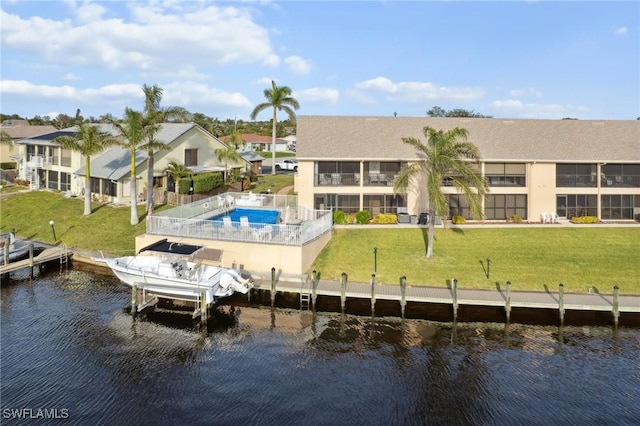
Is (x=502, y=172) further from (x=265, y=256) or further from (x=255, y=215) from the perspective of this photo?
(x=265, y=256)

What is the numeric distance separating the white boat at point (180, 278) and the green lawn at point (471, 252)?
6.53 meters

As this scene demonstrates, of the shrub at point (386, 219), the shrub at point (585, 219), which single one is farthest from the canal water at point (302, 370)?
the shrub at point (585, 219)

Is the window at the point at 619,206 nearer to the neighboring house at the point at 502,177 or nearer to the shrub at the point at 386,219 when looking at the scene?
the neighboring house at the point at 502,177

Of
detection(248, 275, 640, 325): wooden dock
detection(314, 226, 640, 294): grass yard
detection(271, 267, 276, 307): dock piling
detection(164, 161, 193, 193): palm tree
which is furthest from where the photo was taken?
detection(164, 161, 193, 193): palm tree

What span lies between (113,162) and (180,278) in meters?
28.9

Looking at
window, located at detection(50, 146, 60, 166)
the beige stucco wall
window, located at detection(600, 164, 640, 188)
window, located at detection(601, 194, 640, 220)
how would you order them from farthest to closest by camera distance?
window, located at detection(50, 146, 60, 166) → window, located at detection(600, 164, 640, 188) → window, located at detection(601, 194, 640, 220) → the beige stucco wall

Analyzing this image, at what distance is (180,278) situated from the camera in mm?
29328

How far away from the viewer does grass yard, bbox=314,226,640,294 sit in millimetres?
31234

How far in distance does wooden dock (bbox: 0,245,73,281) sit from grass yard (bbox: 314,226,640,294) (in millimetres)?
19984

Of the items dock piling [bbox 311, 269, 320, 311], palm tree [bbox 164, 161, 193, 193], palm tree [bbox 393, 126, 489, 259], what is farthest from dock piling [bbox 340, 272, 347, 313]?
palm tree [bbox 164, 161, 193, 193]

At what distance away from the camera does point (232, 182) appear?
2243 inches

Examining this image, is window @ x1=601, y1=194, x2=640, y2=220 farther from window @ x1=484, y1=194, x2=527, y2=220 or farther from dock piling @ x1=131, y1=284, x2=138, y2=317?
dock piling @ x1=131, y1=284, x2=138, y2=317

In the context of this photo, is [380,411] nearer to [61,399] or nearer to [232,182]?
[61,399]

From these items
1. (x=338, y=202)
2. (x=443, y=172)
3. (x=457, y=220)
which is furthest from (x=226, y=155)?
(x=443, y=172)
